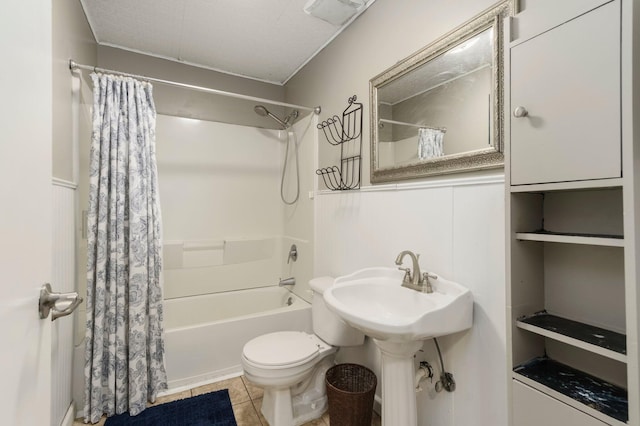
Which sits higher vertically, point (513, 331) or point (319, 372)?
point (513, 331)

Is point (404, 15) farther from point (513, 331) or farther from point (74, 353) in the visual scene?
point (74, 353)

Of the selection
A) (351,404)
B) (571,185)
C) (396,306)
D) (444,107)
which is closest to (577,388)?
(571,185)

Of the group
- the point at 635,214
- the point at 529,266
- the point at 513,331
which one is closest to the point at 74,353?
the point at 513,331

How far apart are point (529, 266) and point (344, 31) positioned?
191 cm

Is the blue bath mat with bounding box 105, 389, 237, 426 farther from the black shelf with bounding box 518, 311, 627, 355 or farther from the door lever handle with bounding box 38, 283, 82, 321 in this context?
the black shelf with bounding box 518, 311, 627, 355

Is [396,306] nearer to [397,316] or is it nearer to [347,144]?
[397,316]

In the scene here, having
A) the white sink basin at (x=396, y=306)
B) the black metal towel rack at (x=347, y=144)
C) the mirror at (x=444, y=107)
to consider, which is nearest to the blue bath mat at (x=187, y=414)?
the white sink basin at (x=396, y=306)

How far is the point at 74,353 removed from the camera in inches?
68.5

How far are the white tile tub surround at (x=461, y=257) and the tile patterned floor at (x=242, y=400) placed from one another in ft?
2.14

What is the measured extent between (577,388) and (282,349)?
1.28 metres

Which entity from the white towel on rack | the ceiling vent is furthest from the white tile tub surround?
the ceiling vent

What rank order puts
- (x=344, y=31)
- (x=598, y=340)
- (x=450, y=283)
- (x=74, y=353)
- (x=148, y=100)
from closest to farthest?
(x=598, y=340) → (x=450, y=283) → (x=74, y=353) → (x=148, y=100) → (x=344, y=31)

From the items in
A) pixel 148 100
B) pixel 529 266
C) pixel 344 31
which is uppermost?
pixel 344 31

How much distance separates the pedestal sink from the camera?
1074mm
